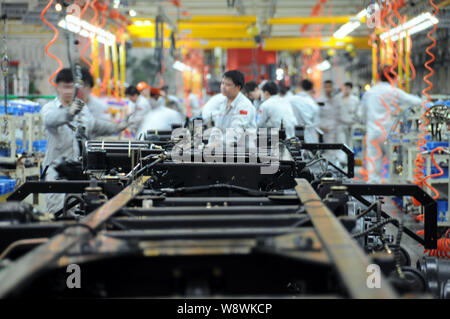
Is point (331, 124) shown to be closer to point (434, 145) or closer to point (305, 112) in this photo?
point (305, 112)

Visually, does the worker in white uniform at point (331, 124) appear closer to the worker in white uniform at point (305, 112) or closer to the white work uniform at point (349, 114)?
the worker in white uniform at point (305, 112)

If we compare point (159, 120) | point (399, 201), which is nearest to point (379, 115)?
point (399, 201)

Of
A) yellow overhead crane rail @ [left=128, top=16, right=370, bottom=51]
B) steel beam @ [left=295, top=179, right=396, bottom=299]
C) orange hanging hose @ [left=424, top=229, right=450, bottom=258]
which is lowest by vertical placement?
orange hanging hose @ [left=424, top=229, right=450, bottom=258]

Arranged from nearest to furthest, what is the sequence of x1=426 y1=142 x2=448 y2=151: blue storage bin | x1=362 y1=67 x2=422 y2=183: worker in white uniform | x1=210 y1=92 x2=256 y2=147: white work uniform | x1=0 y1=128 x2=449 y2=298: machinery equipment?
x1=0 y1=128 x2=449 y2=298: machinery equipment
x1=210 y1=92 x2=256 y2=147: white work uniform
x1=426 y1=142 x2=448 y2=151: blue storage bin
x1=362 y1=67 x2=422 y2=183: worker in white uniform

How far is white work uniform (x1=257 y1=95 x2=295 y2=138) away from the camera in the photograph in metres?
8.44

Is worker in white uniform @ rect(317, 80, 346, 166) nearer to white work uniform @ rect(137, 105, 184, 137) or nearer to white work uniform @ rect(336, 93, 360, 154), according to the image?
white work uniform @ rect(336, 93, 360, 154)

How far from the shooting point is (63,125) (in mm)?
5133

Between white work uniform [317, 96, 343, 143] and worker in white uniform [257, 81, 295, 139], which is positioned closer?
worker in white uniform [257, 81, 295, 139]

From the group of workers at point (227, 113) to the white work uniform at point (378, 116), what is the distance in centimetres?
2

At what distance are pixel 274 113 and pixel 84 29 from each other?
4.02 metres

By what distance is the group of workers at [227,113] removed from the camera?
5102 millimetres

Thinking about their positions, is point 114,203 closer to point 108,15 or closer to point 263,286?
point 263,286

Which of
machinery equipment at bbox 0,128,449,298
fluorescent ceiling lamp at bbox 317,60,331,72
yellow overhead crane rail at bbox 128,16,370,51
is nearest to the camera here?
machinery equipment at bbox 0,128,449,298

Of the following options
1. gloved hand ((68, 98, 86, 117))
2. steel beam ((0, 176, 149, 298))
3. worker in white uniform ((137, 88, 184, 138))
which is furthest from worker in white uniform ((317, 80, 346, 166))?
steel beam ((0, 176, 149, 298))
